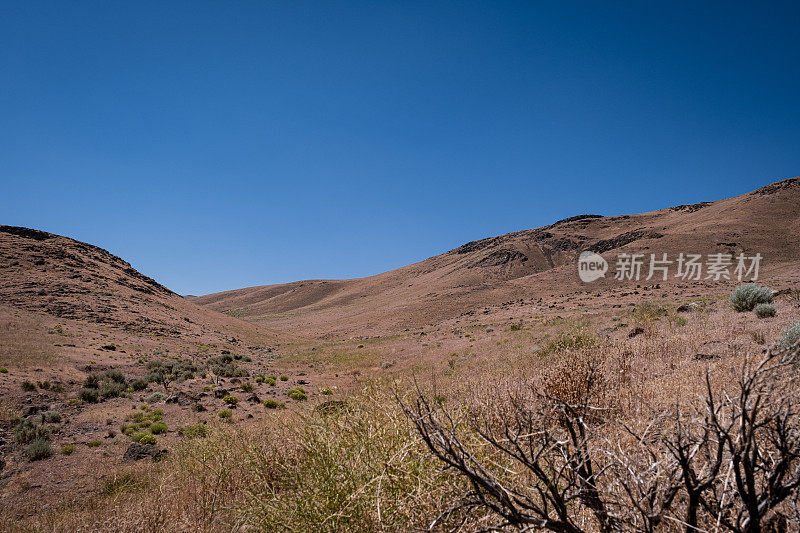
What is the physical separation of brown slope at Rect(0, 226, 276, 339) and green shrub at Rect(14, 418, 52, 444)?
24.8 m

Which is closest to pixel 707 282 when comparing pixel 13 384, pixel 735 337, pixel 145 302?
pixel 735 337

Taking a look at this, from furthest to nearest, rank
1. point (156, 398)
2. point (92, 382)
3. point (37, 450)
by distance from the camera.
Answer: point (92, 382), point (156, 398), point (37, 450)

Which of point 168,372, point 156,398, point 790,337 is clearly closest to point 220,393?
point 156,398

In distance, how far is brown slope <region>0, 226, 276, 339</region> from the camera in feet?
107

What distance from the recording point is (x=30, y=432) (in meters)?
9.45

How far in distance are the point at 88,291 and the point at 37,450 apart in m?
39.6

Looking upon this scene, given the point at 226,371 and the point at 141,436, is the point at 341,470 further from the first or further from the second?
the point at 226,371

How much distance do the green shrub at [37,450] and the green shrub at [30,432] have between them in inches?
28.2

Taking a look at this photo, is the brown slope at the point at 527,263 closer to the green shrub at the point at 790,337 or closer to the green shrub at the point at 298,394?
the green shrub at the point at 298,394

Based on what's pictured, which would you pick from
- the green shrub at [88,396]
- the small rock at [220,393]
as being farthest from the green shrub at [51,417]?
the small rock at [220,393]

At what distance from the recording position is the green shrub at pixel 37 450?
27.7ft

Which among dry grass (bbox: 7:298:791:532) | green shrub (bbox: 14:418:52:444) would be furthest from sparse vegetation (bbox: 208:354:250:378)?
dry grass (bbox: 7:298:791:532)

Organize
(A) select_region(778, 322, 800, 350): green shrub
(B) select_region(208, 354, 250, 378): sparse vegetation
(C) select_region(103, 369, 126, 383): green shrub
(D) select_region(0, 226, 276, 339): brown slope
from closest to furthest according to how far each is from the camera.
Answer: (A) select_region(778, 322, 800, 350): green shrub < (C) select_region(103, 369, 126, 383): green shrub < (B) select_region(208, 354, 250, 378): sparse vegetation < (D) select_region(0, 226, 276, 339): brown slope

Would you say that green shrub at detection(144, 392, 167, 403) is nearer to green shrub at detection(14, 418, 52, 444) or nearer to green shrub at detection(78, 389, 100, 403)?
green shrub at detection(78, 389, 100, 403)
